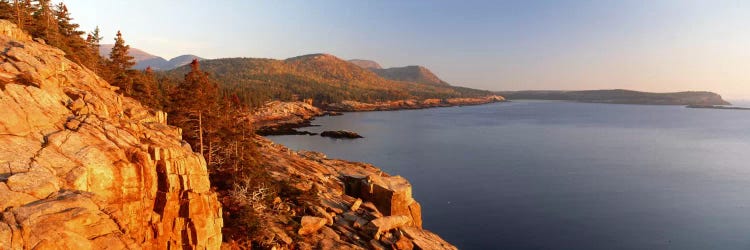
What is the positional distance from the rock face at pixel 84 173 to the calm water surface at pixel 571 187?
27.9 meters

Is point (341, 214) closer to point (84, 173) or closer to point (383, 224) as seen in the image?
point (383, 224)

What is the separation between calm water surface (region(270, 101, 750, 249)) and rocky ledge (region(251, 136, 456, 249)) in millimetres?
8534

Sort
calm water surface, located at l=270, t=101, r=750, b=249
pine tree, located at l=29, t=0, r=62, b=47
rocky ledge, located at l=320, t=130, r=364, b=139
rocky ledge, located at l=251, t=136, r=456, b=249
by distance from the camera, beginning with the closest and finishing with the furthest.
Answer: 1. rocky ledge, located at l=251, t=136, r=456, b=249
2. pine tree, located at l=29, t=0, r=62, b=47
3. calm water surface, located at l=270, t=101, r=750, b=249
4. rocky ledge, located at l=320, t=130, r=364, b=139

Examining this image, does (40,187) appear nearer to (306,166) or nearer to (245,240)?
(245,240)

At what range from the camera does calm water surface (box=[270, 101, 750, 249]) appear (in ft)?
136

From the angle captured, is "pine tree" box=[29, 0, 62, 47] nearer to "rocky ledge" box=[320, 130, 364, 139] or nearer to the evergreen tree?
the evergreen tree

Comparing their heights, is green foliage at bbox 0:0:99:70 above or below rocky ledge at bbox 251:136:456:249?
above

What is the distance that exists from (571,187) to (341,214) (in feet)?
136

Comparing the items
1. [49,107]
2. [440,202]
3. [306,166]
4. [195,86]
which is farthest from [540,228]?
[49,107]

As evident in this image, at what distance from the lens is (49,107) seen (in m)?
15.9

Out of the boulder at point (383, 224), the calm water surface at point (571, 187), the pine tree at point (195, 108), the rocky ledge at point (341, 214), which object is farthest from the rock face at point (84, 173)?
the calm water surface at point (571, 187)

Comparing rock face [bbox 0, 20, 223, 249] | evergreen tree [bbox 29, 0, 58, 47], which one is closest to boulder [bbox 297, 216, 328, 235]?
rock face [bbox 0, 20, 223, 249]

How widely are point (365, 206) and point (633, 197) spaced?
40.7 metres

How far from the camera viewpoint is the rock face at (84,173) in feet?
36.4
